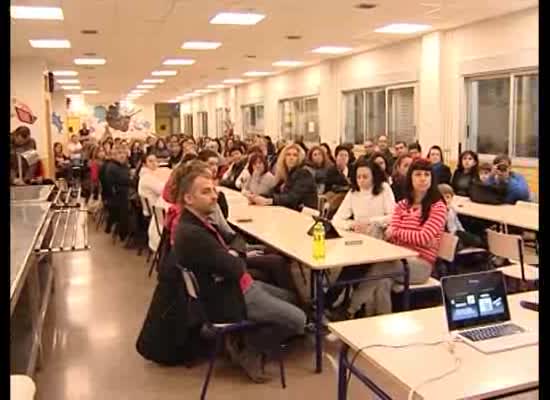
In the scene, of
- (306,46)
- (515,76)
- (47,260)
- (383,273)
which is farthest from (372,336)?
(306,46)

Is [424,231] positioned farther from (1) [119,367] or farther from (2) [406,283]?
(1) [119,367]

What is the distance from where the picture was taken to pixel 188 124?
28156mm

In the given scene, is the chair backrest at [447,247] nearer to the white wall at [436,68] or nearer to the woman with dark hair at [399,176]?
the woman with dark hair at [399,176]

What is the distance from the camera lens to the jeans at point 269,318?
332cm

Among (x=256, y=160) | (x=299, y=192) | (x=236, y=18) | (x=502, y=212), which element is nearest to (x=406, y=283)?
(x=502, y=212)

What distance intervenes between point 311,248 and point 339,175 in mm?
3411

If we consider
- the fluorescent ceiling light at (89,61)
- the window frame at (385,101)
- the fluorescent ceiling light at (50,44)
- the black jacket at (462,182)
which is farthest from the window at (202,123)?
the black jacket at (462,182)

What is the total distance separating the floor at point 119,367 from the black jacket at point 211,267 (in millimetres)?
527

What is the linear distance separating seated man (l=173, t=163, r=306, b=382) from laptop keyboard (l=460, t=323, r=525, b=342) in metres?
1.31

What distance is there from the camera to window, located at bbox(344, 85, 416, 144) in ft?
34.0

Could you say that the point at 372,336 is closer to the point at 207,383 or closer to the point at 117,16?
the point at 207,383

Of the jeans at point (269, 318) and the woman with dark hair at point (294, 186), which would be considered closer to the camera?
the jeans at point (269, 318)

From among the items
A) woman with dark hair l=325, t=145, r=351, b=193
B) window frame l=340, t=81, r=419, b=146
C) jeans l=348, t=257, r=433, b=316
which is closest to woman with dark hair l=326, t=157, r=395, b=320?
jeans l=348, t=257, r=433, b=316

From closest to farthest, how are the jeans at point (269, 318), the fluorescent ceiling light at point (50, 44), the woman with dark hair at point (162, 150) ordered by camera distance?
the jeans at point (269, 318) → the fluorescent ceiling light at point (50, 44) → the woman with dark hair at point (162, 150)
